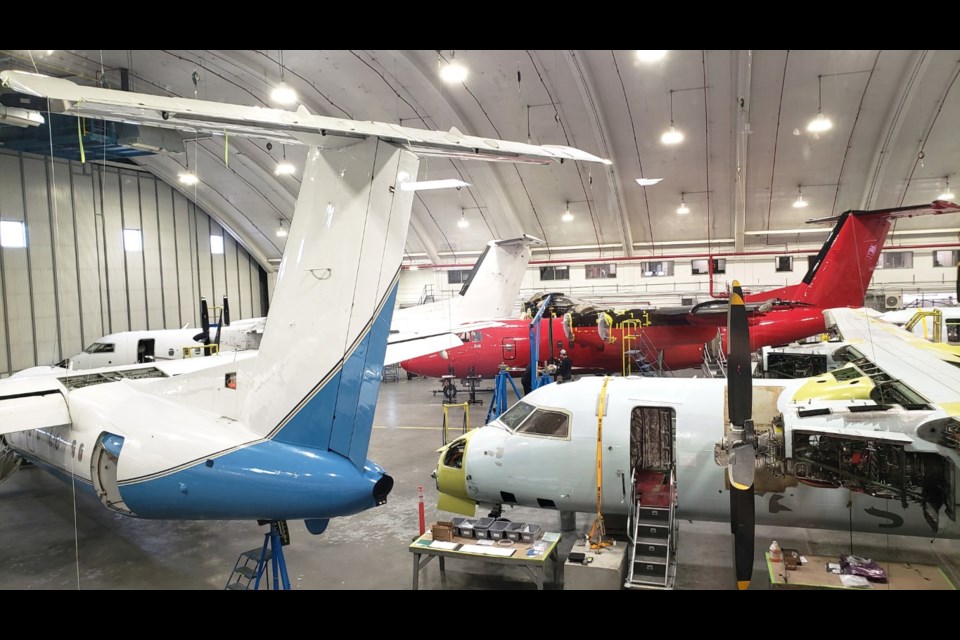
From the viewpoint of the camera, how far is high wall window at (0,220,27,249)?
1232cm

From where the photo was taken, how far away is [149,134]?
15906mm

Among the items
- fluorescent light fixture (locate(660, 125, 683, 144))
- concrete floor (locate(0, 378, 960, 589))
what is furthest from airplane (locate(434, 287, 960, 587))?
fluorescent light fixture (locate(660, 125, 683, 144))

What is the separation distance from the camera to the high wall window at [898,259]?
91.1ft

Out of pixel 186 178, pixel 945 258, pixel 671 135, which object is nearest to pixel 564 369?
pixel 671 135

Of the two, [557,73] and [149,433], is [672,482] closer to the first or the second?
[149,433]

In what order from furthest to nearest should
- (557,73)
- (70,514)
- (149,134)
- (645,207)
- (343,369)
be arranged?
(645,207) → (557,73) → (149,134) → (70,514) → (343,369)

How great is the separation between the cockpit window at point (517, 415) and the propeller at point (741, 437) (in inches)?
163

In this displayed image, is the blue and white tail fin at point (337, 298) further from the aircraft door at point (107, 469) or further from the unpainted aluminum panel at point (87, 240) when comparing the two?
the unpainted aluminum panel at point (87, 240)

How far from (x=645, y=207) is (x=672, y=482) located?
74.8ft

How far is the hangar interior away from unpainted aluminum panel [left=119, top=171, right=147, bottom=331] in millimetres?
89

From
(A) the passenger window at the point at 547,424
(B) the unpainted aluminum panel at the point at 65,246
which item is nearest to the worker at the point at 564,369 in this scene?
(A) the passenger window at the point at 547,424

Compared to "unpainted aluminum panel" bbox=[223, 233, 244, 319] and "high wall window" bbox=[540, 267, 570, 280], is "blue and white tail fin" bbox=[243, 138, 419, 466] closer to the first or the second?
"unpainted aluminum panel" bbox=[223, 233, 244, 319]
